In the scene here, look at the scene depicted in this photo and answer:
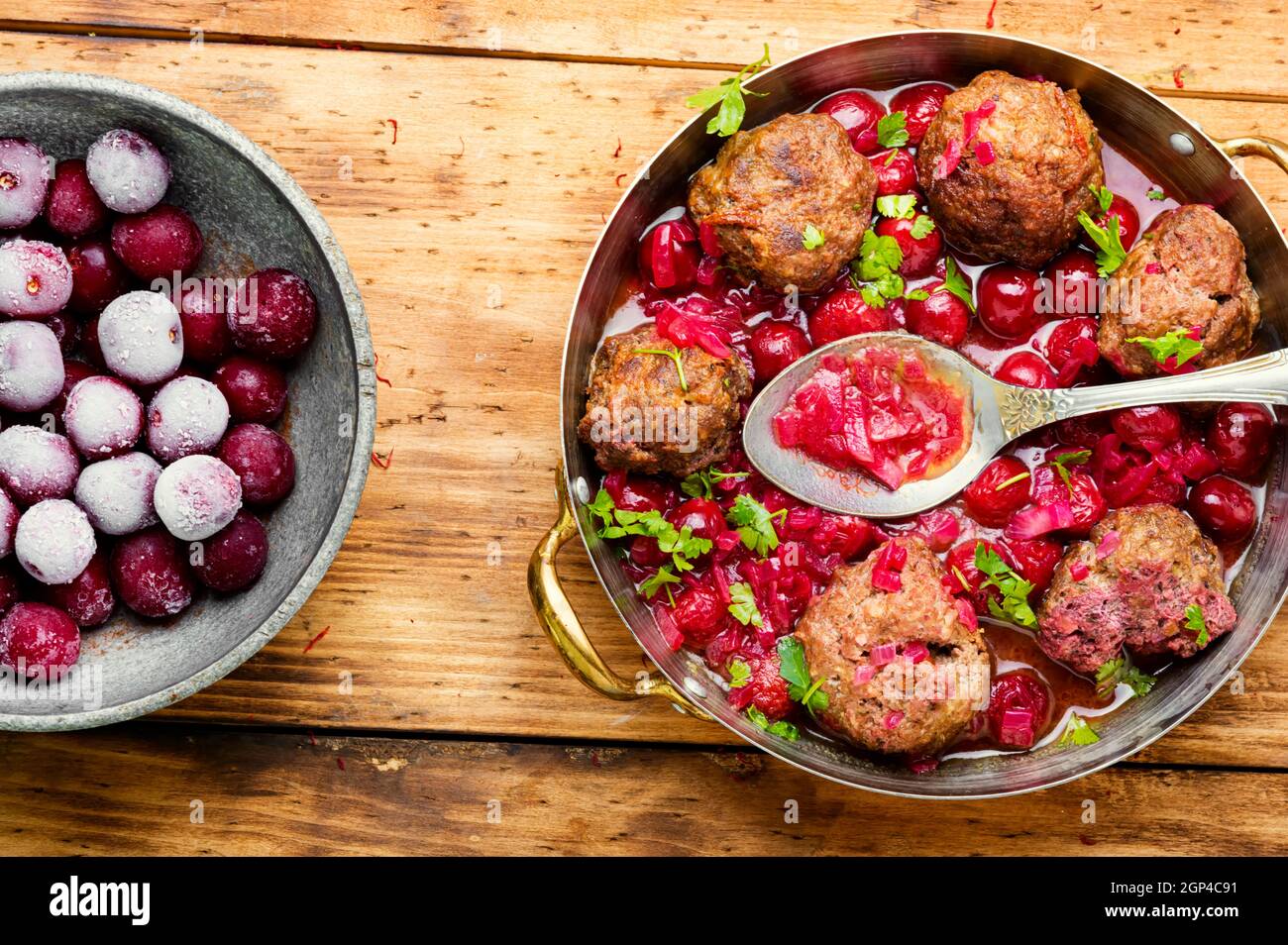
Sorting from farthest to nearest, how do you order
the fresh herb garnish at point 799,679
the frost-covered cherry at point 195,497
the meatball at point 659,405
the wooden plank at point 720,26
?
the wooden plank at point 720,26
the fresh herb garnish at point 799,679
the meatball at point 659,405
the frost-covered cherry at point 195,497

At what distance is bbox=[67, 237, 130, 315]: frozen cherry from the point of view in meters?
2.54

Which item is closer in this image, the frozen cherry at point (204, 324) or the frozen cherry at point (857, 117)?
the frozen cherry at point (204, 324)

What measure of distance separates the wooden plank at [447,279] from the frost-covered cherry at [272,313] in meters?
0.31

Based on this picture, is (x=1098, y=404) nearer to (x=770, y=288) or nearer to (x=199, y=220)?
(x=770, y=288)

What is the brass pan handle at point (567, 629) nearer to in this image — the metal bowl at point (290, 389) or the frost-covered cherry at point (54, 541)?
the metal bowl at point (290, 389)

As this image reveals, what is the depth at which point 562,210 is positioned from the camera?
2826 mm

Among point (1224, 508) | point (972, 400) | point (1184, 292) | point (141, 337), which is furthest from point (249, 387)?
point (1224, 508)

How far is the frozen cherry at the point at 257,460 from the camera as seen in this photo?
8.17ft

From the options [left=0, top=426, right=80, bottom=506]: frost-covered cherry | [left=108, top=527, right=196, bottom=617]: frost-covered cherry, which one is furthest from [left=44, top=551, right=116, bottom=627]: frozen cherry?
[left=0, top=426, right=80, bottom=506]: frost-covered cherry

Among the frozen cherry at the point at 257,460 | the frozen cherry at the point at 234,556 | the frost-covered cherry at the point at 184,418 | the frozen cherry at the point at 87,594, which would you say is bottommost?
the frozen cherry at the point at 87,594

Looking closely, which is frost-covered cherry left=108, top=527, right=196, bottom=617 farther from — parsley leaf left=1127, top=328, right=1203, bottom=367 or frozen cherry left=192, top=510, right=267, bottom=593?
parsley leaf left=1127, top=328, right=1203, bottom=367

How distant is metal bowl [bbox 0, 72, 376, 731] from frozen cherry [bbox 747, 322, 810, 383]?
94 cm

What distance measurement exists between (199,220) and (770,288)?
1430 millimetres

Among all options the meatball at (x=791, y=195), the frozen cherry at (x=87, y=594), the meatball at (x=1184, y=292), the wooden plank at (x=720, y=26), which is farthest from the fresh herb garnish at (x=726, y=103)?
the frozen cherry at (x=87, y=594)
